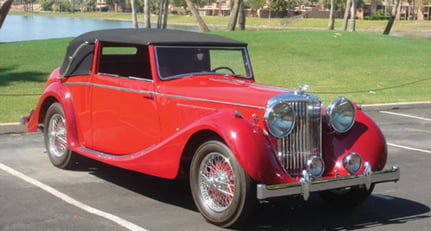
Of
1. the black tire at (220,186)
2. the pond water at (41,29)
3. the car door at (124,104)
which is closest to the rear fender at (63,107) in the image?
the car door at (124,104)

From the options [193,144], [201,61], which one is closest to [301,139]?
[193,144]

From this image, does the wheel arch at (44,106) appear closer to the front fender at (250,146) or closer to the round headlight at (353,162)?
the front fender at (250,146)

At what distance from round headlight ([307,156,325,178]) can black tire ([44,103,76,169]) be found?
3421mm

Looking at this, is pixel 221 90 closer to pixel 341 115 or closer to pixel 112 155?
pixel 341 115

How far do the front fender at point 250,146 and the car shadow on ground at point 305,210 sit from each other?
23.6 inches

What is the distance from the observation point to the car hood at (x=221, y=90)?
6.43m

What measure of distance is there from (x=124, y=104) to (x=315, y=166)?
2.41 metres

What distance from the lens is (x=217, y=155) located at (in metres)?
6.14

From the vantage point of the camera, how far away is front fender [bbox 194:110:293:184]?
19.1 feet

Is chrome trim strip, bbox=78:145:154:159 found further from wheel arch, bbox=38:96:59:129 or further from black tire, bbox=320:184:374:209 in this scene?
black tire, bbox=320:184:374:209

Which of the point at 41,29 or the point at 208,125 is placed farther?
the point at 41,29

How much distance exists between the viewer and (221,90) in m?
6.70

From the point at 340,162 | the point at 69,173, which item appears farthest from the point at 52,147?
the point at 340,162

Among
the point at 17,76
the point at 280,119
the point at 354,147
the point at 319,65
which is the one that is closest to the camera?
the point at 280,119
